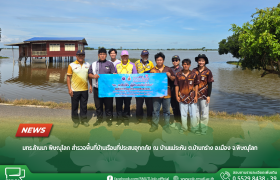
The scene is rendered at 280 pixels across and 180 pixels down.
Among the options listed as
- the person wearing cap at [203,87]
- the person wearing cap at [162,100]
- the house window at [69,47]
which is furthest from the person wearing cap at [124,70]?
the house window at [69,47]

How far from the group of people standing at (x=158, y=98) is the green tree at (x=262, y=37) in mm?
3363

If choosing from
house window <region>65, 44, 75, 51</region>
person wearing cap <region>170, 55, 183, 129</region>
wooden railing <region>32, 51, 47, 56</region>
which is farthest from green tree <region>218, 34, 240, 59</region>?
person wearing cap <region>170, 55, 183, 129</region>

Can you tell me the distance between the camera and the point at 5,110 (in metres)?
7.68

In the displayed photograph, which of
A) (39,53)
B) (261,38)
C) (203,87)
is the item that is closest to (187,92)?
(203,87)

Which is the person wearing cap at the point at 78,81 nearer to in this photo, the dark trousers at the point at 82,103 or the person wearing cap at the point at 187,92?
the dark trousers at the point at 82,103

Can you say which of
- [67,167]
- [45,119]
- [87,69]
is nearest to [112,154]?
[67,167]

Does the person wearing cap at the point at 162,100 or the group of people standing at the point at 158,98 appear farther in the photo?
the person wearing cap at the point at 162,100

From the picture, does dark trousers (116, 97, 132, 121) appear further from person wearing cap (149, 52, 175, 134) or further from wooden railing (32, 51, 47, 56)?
wooden railing (32, 51, 47, 56)

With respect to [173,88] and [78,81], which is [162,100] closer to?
[173,88]

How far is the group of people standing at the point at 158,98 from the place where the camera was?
5.62 metres

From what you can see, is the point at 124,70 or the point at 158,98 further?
the point at 124,70

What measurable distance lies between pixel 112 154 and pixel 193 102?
268 centimetres

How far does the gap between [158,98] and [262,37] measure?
4818 millimetres

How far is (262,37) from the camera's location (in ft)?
25.4
